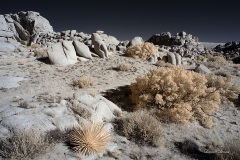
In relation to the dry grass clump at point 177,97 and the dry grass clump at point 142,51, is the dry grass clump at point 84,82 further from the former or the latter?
the dry grass clump at point 142,51

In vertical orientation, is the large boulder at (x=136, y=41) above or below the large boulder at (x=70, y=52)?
above

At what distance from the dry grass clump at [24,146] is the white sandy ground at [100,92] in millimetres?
220

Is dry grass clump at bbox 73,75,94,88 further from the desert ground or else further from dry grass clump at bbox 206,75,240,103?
dry grass clump at bbox 206,75,240,103

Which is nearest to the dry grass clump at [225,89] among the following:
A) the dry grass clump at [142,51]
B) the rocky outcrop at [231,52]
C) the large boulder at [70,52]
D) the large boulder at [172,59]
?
the large boulder at [172,59]

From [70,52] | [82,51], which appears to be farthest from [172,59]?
[70,52]

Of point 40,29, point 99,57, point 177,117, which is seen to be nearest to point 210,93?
point 177,117

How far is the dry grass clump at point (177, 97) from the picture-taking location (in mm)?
8898

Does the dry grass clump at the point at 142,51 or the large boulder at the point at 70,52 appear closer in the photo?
the large boulder at the point at 70,52

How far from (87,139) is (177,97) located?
528 centimetres

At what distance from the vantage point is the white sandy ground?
21.3 ft

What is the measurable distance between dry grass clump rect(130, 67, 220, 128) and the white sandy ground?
520mm

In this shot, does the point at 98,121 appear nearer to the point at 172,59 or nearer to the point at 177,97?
the point at 177,97

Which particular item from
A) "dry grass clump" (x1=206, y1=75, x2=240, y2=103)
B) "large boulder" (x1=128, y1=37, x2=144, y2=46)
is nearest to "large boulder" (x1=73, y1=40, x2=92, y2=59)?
"large boulder" (x1=128, y1=37, x2=144, y2=46)

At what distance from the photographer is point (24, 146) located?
A: 5152mm
